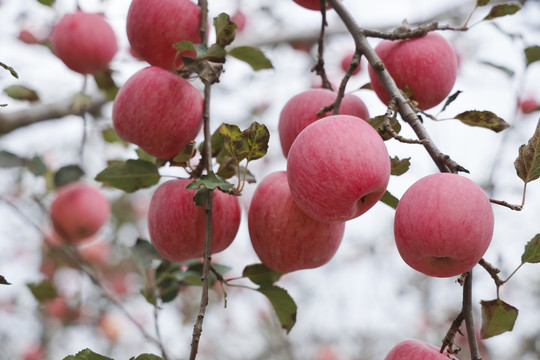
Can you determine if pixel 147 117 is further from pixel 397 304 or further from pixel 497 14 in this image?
pixel 397 304

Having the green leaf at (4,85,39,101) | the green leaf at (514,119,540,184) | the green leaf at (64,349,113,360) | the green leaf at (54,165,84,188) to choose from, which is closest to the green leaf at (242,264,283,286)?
the green leaf at (64,349,113,360)

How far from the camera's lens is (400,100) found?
680 millimetres

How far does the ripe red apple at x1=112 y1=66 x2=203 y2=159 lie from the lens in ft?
2.68

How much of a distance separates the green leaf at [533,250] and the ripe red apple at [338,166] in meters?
0.24

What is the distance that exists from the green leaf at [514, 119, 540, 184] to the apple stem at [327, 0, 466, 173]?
0.32ft

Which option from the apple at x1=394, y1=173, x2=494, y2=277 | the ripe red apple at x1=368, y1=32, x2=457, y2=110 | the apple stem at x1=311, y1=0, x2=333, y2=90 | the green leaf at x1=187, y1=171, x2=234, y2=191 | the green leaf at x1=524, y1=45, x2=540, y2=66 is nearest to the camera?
the apple at x1=394, y1=173, x2=494, y2=277

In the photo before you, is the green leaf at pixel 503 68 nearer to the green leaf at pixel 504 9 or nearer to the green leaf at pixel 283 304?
the green leaf at pixel 504 9

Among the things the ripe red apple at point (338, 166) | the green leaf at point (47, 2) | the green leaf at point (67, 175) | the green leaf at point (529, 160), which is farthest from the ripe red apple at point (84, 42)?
the green leaf at point (529, 160)

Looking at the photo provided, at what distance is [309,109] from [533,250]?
0.40 m

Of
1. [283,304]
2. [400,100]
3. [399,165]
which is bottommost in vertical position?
[283,304]

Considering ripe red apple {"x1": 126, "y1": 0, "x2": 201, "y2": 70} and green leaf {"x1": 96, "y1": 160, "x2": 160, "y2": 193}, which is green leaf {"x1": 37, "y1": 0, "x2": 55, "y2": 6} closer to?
ripe red apple {"x1": 126, "y1": 0, "x2": 201, "y2": 70}

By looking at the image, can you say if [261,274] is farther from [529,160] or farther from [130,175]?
[529,160]

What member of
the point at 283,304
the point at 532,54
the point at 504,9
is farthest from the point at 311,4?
the point at 532,54

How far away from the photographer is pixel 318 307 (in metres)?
3.91
